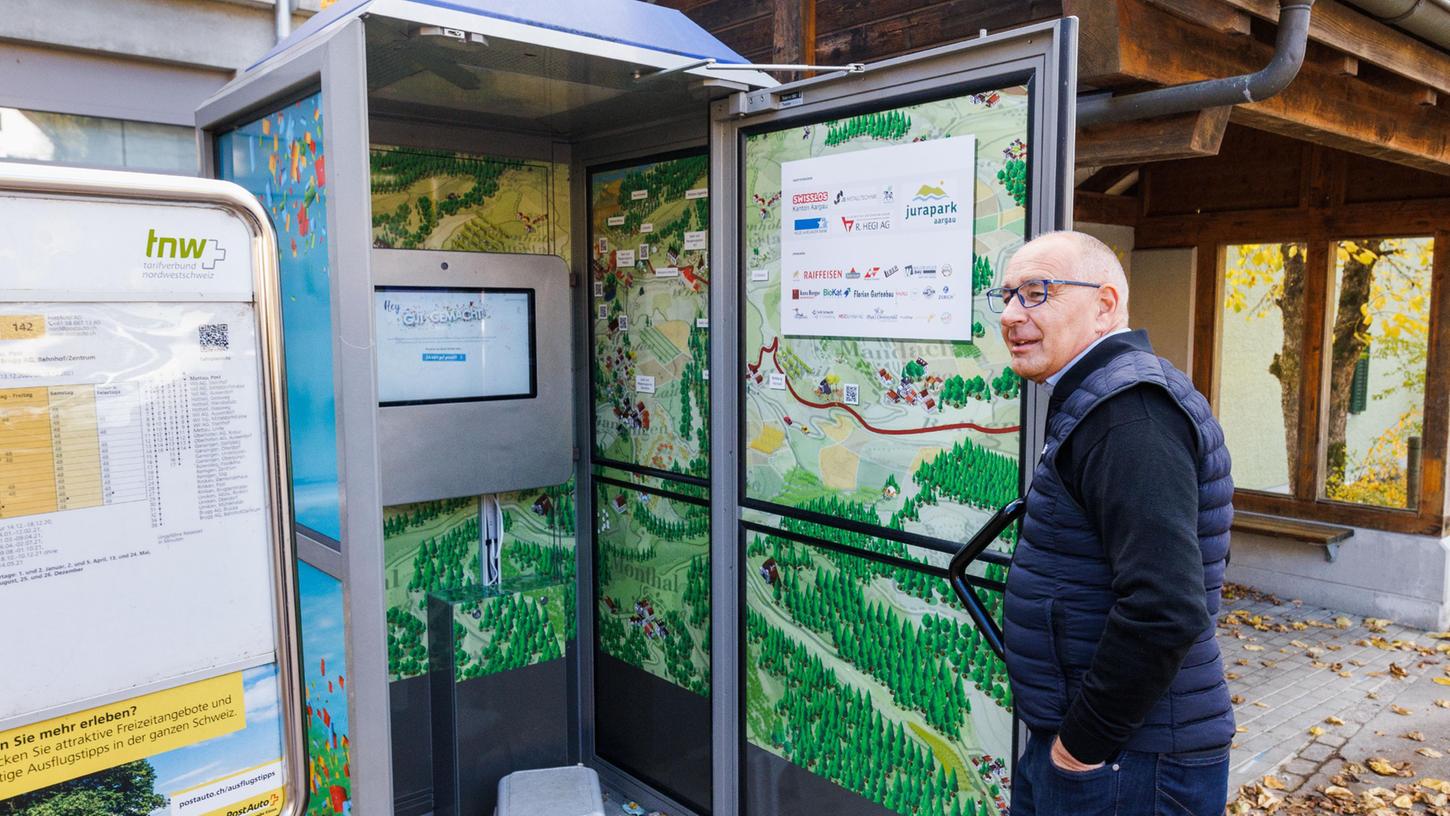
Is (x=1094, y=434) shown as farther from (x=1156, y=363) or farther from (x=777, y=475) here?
(x=777, y=475)

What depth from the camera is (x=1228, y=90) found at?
13.2ft

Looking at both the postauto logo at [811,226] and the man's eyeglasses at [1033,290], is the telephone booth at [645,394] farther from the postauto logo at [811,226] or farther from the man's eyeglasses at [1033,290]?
the man's eyeglasses at [1033,290]

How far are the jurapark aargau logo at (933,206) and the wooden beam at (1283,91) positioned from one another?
1.28m

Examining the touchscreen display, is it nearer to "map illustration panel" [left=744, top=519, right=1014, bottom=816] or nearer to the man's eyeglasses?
"map illustration panel" [left=744, top=519, right=1014, bottom=816]

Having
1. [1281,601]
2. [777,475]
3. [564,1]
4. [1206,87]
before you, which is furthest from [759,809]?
[1281,601]

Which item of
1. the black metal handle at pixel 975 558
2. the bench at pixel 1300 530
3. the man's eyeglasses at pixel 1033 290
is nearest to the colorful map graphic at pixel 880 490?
the black metal handle at pixel 975 558

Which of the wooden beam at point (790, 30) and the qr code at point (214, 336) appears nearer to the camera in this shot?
the qr code at point (214, 336)

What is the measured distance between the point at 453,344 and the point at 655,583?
4.16 ft

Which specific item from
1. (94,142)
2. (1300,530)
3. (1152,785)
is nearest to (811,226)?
(1152,785)

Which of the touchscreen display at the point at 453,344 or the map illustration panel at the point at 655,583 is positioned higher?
the touchscreen display at the point at 453,344

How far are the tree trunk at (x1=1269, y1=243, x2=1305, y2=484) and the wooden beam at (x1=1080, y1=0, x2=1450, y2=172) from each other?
142cm

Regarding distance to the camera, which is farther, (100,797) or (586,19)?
(586,19)

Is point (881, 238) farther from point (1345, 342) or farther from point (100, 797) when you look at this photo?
point (1345, 342)

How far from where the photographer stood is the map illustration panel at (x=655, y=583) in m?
4.25
